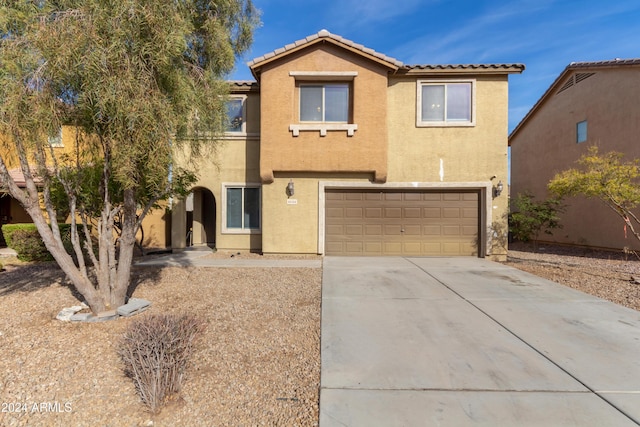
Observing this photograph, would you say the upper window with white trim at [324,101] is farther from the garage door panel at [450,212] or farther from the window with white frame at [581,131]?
the window with white frame at [581,131]

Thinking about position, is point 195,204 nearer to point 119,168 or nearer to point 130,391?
point 119,168

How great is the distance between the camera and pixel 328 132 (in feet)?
34.4

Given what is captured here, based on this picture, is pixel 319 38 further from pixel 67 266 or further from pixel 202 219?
pixel 67 266

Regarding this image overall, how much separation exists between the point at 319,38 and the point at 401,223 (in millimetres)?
7066

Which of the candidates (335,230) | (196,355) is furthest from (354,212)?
(196,355)

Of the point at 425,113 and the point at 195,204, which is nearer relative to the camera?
the point at 425,113

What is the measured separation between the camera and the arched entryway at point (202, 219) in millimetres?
12969

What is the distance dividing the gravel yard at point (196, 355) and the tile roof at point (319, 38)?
293 inches

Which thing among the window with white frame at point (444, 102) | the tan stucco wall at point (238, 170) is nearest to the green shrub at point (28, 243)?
the tan stucco wall at point (238, 170)

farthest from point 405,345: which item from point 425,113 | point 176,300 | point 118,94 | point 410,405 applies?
point 425,113


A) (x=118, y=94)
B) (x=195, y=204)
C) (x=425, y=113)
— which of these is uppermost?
(x=425, y=113)

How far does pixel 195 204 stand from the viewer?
42.3 ft

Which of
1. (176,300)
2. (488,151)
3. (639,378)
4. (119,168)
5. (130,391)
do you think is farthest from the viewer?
(488,151)

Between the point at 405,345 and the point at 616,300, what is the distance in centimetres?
517
